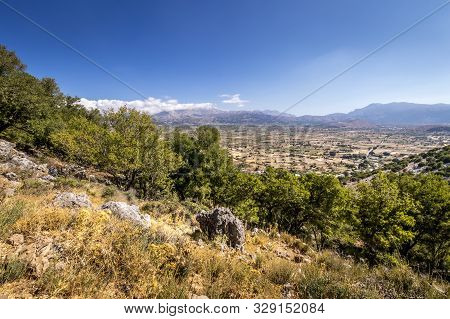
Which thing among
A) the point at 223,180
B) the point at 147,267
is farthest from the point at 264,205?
the point at 147,267

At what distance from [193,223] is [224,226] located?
2653 mm

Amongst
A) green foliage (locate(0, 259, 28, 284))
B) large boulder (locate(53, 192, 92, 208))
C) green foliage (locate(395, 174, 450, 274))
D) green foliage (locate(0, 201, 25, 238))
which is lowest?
green foliage (locate(395, 174, 450, 274))

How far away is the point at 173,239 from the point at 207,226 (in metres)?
2.52

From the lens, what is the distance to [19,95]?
27.8 meters

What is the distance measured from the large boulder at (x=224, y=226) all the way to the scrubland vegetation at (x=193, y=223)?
57 centimetres

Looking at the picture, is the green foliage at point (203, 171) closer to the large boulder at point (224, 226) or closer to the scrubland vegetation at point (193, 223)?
the scrubland vegetation at point (193, 223)

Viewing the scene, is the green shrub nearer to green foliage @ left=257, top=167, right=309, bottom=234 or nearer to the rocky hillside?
the rocky hillside

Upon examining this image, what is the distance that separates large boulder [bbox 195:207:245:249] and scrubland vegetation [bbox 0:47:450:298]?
1.88ft

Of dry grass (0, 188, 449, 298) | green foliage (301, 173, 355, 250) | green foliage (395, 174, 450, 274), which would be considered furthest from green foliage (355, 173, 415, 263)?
dry grass (0, 188, 449, 298)

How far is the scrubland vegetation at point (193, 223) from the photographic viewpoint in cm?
435

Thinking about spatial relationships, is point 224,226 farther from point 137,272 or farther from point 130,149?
point 130,149

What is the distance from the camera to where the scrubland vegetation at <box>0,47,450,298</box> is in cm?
435

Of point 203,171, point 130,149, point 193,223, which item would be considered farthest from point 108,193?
point 203,171

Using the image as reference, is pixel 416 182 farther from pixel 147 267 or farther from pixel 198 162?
pixel 147 267
